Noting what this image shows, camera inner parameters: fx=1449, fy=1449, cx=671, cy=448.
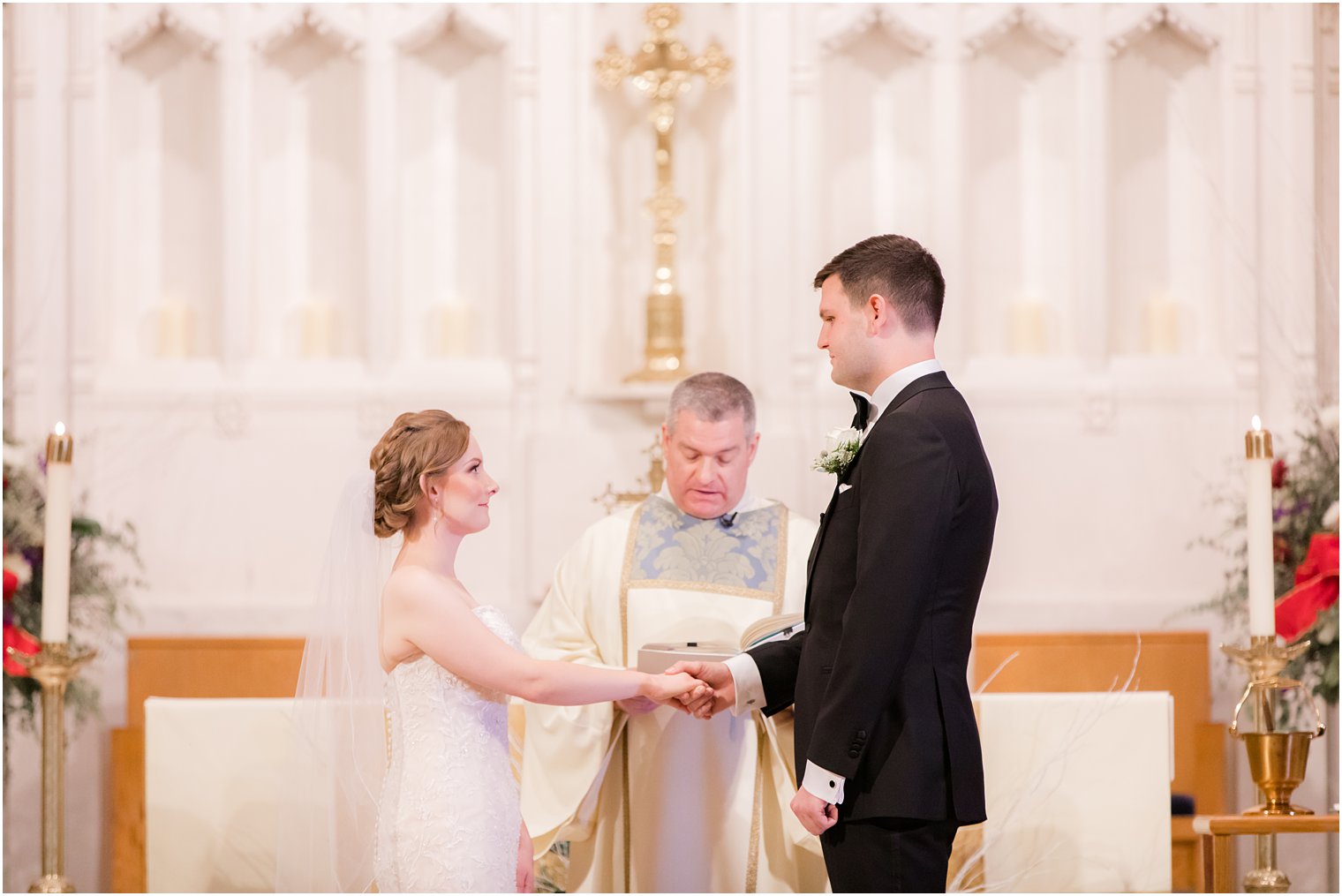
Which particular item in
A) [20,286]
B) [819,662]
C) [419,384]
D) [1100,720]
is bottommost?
[1100,720]

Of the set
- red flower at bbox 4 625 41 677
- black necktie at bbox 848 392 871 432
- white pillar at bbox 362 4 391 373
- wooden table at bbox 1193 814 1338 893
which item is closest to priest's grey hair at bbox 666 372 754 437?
black necktie at bbox 848 392 871 432

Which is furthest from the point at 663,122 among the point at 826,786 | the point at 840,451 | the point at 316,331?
the point at 826,786

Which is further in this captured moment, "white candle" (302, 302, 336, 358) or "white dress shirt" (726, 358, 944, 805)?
"white candle" (302, 302, 336, 358)

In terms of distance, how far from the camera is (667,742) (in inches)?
162

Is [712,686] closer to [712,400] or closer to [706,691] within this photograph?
[706,691]

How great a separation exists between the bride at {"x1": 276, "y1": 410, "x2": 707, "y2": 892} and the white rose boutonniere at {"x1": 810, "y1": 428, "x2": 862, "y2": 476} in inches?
29.2

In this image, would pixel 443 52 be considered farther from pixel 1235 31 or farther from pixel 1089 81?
pixel 1235 31

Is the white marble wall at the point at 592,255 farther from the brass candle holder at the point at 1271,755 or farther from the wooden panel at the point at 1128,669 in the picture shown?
the brass candle holder at the point at 1271,755

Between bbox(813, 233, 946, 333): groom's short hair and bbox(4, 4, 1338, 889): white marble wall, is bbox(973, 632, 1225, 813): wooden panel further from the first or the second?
bbox(813, 233, 946, 333): groom's short hair

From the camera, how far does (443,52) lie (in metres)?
6.61

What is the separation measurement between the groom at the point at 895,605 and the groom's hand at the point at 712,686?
0.47 m

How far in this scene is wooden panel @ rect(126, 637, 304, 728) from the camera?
605 cm

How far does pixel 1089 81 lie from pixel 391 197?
312 centimetres

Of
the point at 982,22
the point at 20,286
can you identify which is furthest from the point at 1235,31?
the point at 20,286
